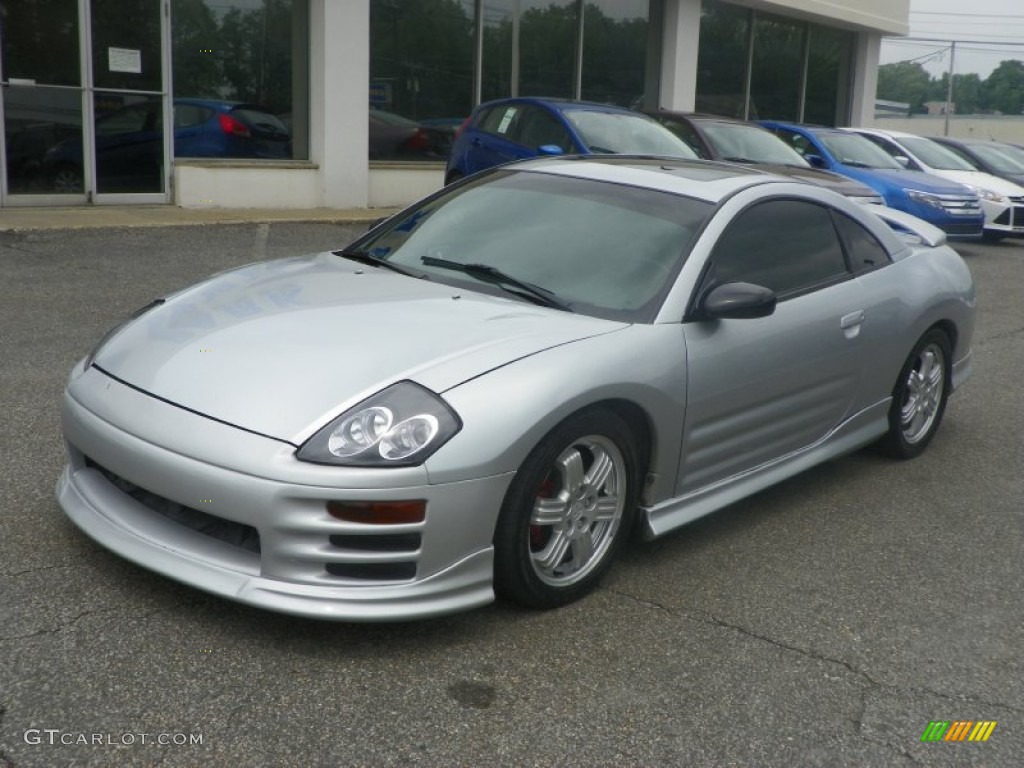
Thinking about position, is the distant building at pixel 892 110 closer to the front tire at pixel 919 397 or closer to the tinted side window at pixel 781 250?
the front tire at pixel 919 397

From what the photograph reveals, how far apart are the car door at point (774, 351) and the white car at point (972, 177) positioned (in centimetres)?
1176

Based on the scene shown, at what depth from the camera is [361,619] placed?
10.4 ft

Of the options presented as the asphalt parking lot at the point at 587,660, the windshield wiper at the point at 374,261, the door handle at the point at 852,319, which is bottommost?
the asphalt parking lot at the point at 587,660

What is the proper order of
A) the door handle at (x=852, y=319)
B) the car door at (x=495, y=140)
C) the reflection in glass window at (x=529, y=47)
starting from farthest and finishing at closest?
1. the reflection in glass window at (x=529, y=47)
2. the car door at (x=495, y=140)
3. the door handle at (x=852, y=319)

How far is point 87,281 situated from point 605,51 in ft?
39.8

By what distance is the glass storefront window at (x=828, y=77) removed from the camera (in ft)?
79.3

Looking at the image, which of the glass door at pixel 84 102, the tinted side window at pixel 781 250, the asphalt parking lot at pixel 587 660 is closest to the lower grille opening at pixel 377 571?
the asphalt parking lot at pixel 587 660

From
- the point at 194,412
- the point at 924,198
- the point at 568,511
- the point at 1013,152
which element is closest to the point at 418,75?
the point at 924,198

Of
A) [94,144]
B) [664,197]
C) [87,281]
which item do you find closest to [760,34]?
[94,144]

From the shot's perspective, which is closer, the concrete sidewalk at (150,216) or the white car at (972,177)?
the concrete sidewalk at (150,216)

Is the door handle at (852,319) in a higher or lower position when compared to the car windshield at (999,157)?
lower

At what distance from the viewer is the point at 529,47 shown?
17469 millimetres

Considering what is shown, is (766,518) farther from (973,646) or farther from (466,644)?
(466,644)

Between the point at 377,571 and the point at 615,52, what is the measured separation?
17.2 metres
